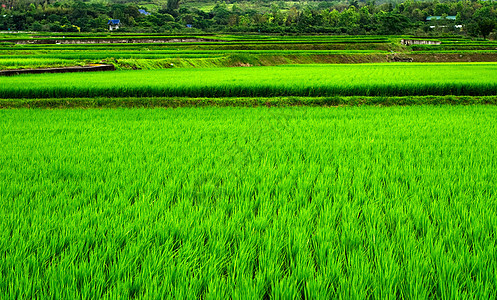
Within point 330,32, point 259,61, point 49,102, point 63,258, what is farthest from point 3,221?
point 330,32

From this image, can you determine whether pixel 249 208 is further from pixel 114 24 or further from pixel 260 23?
pixel 114 24

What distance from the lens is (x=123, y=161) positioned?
4.35m

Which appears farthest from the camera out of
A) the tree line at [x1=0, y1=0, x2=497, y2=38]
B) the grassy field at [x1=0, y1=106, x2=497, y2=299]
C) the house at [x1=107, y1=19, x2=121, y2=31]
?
the house at [x1=107, y1=19, x2=121, y2=31]

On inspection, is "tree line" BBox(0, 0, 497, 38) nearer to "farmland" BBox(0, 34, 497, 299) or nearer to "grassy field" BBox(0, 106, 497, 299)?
"farmland" BBox(0, 34, 497, 299)

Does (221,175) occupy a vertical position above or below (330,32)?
below

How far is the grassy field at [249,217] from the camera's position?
1.75 meters

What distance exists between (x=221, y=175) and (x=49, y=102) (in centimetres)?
971

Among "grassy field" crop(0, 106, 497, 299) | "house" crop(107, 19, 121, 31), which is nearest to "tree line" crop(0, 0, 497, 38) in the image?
"house" crop(107, 19, 121, 31)

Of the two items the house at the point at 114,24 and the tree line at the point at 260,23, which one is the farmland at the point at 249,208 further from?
the house at the point at 114,24

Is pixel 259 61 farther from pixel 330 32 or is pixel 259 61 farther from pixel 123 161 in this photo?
pixel 330 32

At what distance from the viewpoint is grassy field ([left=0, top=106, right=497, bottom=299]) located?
175 cm

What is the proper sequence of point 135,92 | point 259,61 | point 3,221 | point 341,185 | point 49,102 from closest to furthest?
point 3,221
point 341,185
point 49,102
point 135,92
point 259,61

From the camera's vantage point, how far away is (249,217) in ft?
8.75

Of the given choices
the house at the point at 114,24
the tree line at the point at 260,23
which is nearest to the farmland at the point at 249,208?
the tree line at the point at 260,23
